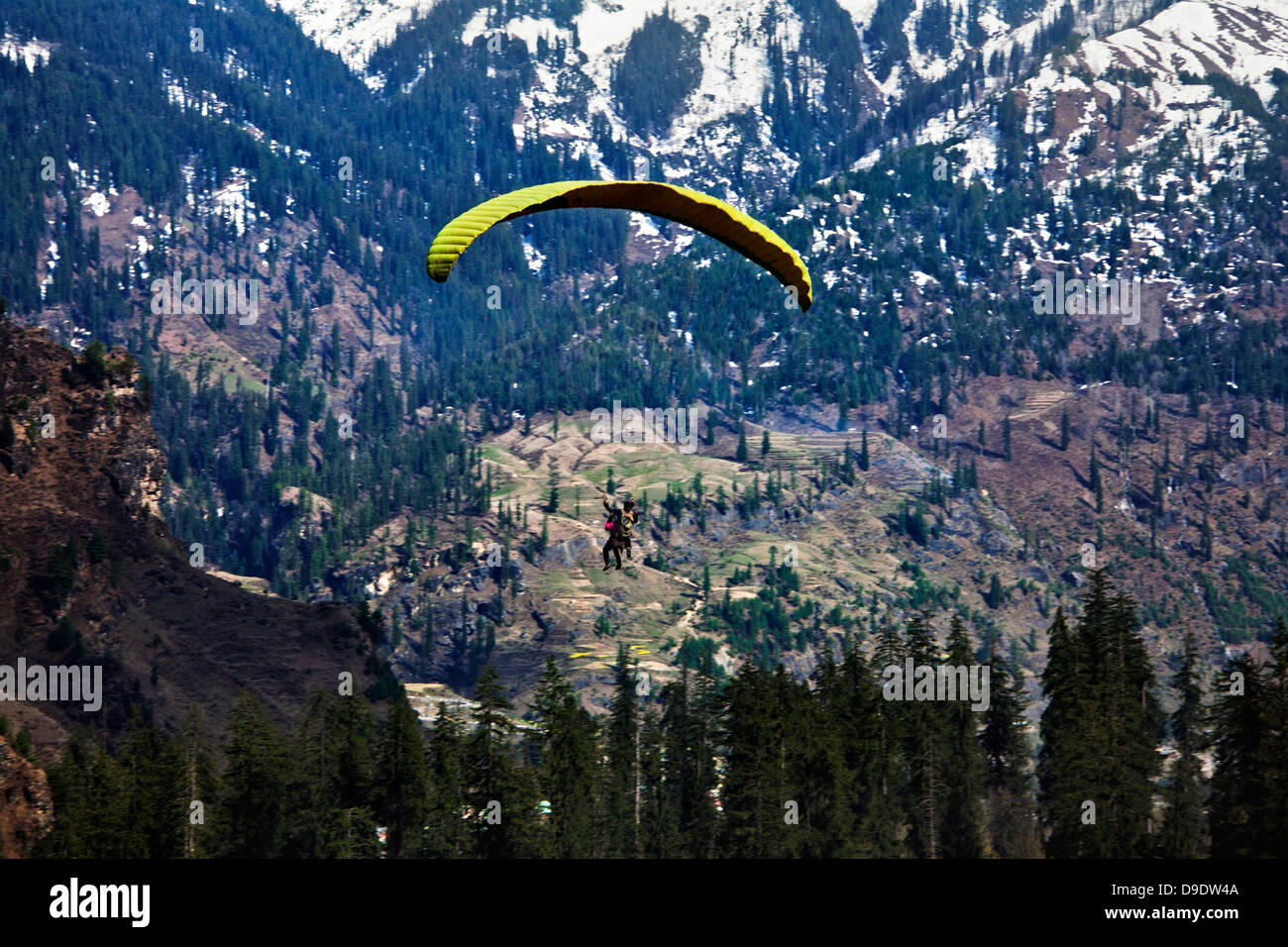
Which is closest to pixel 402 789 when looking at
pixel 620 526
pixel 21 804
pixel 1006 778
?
pixel 21 804

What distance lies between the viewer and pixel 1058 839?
347 feet

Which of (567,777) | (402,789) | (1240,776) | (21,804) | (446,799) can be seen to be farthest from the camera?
(21,804)

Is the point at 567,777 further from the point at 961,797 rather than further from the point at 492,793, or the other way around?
the point at 961,797

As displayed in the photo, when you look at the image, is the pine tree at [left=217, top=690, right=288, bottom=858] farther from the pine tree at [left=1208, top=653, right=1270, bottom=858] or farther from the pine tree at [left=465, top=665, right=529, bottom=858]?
the pine tree at [left=1208, top=653, right=1270, bottom=858]

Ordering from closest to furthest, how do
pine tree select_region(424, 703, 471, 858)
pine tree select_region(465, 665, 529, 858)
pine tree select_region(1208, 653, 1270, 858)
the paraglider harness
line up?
the paraglider harness < pine tree select_region(1208, 653, 1270, 858) < pine tree select_region(465, 665, 529, 858) < pine tree select_region(424, 703, 471, 858)

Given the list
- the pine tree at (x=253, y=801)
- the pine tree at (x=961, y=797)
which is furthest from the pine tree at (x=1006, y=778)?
the pine tree at (x=253, y=801)

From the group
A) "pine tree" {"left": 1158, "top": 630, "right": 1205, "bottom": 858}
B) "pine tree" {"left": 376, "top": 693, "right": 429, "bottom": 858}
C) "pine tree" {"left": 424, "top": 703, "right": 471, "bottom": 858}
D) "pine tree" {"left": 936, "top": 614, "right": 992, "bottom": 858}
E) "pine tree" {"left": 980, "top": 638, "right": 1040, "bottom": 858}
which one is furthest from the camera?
"pine tree" {"left": 980, "top": 638, "right": 1040, "bottom": 858}

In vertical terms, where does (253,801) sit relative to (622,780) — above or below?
below

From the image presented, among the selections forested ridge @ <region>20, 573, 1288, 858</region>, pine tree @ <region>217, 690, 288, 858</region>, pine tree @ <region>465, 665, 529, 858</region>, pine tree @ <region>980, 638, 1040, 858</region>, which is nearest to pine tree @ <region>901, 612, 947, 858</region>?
forested ridge @ <region>20, 573, 1288, 858</region>

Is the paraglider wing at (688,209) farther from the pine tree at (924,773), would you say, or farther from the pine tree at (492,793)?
the pine tree at (924,773)

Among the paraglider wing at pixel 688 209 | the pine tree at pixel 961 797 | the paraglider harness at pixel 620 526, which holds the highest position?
the paraglider wing at pixel 688 209
